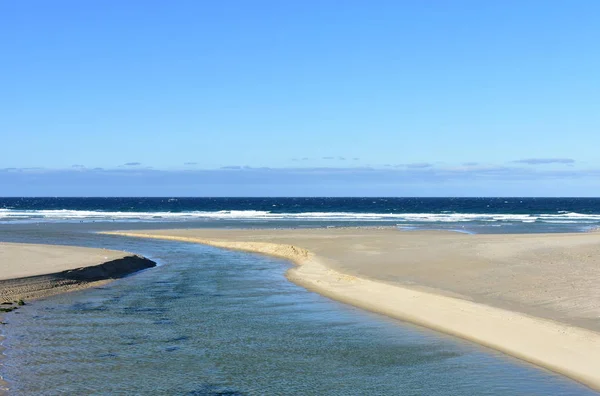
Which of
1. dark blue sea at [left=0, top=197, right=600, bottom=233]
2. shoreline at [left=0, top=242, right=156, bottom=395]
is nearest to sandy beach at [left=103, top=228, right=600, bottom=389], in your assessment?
shoreline at [left=0, top=242, right=156, bottom=395]

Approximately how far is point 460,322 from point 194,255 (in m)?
21.1

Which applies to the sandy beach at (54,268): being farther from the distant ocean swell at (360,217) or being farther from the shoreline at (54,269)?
the distant ocean swell at (360,217)

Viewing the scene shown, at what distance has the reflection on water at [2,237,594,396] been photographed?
11219 millimetres

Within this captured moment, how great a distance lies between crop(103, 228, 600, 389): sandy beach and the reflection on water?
2.41ft

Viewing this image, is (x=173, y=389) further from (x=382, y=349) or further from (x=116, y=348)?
(x=382, y=349)

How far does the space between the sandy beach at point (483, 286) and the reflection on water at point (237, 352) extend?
736 millimetres

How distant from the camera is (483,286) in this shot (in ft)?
66.6

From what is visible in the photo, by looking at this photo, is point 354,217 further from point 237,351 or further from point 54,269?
point 237,351

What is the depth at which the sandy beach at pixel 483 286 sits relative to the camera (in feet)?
44.0

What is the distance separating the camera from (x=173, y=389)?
11.0 meters

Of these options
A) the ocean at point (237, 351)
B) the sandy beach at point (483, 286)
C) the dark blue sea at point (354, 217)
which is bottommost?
the ocean at point (237, 351)

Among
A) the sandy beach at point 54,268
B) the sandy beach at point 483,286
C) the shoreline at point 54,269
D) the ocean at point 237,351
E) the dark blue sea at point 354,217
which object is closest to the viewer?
the ocean at point 237,351

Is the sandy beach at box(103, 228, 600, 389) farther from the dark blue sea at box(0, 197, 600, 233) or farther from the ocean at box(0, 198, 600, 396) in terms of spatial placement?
the dark blue sea at box(0, 197, 600, 233)

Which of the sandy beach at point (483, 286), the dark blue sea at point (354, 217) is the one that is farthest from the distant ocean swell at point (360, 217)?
the sandy beach at point (483, 286)
